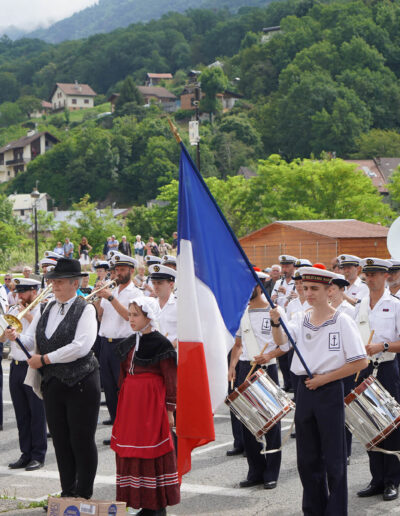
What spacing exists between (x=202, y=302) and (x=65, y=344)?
147cm

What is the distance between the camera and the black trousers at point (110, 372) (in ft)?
32.9

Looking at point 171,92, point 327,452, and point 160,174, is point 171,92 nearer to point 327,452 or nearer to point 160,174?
point 160,174

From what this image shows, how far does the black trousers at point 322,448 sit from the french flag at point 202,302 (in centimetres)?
74

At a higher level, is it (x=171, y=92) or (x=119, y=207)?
(x=171, y=92)

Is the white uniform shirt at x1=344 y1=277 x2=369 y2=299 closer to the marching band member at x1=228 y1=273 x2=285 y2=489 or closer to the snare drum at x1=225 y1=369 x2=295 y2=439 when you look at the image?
the marching band member at x1=228 y1=273 x2=285 y2=489

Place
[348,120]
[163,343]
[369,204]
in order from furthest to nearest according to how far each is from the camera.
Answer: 1. [348,120]
2. [369,204]
3. [163,343]

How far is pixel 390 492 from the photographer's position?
705 centimetres

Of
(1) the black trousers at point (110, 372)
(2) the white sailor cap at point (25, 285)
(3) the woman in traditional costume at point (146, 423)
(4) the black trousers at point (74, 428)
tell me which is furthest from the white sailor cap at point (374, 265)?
(1) the black trousers at point (110, 372)

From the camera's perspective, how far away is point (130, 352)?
6520mm

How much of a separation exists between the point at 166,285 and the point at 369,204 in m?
43.5

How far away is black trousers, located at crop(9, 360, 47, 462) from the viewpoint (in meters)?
8.65

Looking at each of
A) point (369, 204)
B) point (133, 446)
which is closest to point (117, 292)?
point (133, 446)

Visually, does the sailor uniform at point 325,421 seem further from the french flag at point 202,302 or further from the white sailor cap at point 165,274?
the white sailor cap at point 165,274

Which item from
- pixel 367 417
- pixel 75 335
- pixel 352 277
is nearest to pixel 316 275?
pixel 367 417
